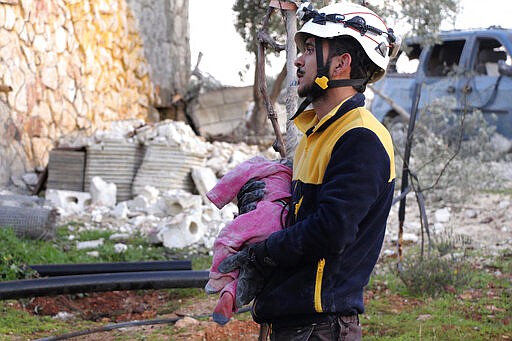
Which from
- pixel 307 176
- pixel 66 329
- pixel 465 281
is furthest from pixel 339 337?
pixel 465 281

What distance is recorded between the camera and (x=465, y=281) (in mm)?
5871

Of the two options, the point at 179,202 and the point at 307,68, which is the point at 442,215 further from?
the point at 307,68

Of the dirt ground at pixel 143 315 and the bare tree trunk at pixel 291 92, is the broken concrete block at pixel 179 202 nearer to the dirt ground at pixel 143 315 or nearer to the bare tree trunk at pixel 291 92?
the dirt ground at pixel 143 315

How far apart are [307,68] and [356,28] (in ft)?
0.60

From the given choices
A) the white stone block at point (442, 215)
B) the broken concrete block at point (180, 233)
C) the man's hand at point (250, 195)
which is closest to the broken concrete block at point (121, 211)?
the broken concrete block at point (180, 233)

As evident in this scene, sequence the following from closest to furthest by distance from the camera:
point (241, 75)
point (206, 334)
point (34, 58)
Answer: point (206, 334)
point (34, 58)
point (241, 75)

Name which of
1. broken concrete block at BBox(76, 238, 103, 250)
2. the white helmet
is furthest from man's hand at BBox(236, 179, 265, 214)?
broken concrete block at BBox(76, 238, 103, 250)

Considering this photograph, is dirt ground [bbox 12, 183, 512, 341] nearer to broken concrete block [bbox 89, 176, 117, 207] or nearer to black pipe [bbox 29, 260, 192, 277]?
black pipe [bbox 29, 260, 192, 277]

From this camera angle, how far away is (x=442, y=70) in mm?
13227

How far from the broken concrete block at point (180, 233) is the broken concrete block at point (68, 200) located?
1.91 meters

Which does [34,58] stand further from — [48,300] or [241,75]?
[48,300]

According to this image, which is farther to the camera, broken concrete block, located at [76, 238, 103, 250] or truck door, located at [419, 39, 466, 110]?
truck door, located at [419, 39, 466, 110]

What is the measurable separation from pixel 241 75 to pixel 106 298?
767 cm

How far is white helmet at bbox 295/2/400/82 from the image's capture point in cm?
230
